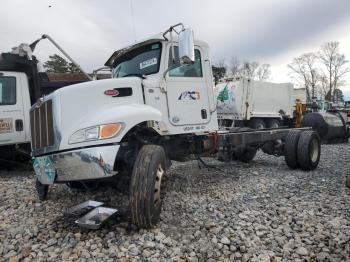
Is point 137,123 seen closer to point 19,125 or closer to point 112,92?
point 112,92

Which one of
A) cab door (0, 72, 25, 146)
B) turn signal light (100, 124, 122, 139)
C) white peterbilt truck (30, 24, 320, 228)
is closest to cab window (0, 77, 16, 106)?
cab door (0, 72, 25, 146)

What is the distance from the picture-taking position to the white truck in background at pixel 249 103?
1694 cm

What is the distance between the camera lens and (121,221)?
14.0 ft

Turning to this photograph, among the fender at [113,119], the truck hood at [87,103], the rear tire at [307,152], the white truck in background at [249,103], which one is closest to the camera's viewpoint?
the fender at [113,119]

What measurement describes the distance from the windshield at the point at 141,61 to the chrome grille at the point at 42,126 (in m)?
1.46

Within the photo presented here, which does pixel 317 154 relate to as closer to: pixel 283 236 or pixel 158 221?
pixel 283 236

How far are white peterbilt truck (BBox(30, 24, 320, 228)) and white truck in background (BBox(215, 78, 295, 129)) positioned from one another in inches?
416

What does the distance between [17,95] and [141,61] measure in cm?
382

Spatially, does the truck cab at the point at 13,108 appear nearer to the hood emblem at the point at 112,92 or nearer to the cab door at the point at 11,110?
the cab door at the point at 11,110

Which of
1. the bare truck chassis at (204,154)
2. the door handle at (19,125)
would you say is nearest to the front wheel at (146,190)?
the bare truck chassis at (204,154)

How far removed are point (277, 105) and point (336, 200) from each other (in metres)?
14.7

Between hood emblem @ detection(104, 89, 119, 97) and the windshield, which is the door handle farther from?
hood emblem @ detection(104, 89, 119, 97)

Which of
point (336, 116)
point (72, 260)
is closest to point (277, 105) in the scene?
point (336, 116)

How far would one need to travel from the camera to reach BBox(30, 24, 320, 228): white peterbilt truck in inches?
156
